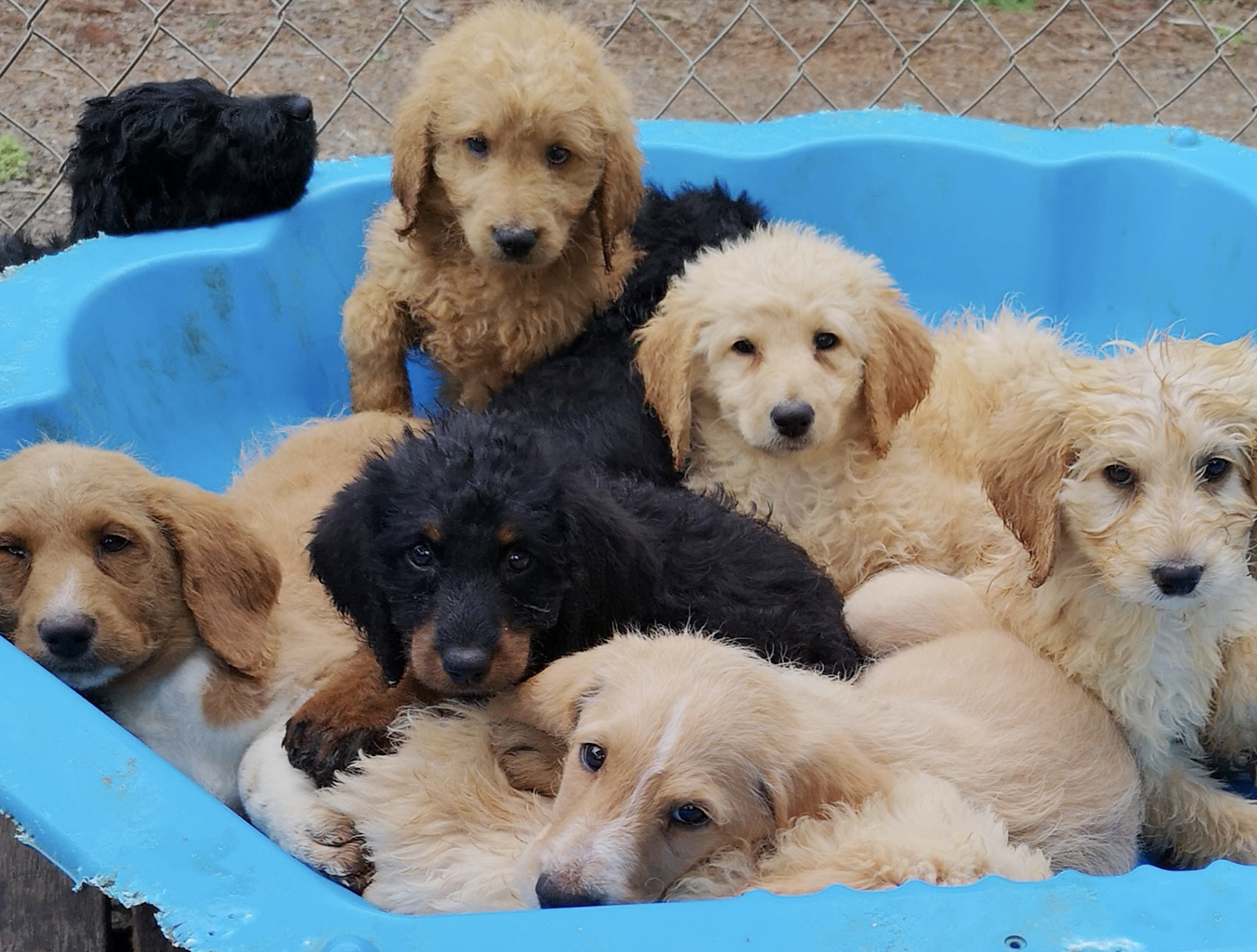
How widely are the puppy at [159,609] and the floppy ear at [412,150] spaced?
4.08ft

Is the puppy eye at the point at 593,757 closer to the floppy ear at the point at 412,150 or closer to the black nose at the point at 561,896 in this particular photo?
the black nose at the point at 561,896

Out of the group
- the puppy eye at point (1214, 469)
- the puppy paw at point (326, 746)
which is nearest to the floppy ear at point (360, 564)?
the puppy paw at point (326, 746)

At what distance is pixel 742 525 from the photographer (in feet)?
10.4

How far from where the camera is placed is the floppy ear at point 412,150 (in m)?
3.83

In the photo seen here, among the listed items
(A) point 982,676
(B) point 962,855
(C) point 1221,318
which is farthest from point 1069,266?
(B) point 962,855

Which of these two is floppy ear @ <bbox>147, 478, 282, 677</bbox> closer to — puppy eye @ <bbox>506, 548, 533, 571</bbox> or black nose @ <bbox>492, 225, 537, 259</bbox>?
puppy eye @ <bbox>506, 548, 533, 571</bbox>

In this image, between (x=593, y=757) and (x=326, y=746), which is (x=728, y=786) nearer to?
(x=593, y=757)

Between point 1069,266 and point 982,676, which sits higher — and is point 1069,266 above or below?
above

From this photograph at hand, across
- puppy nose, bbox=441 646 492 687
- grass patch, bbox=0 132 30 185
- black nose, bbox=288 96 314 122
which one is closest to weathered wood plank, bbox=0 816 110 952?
puppy nose, bbox=441 646 492 687

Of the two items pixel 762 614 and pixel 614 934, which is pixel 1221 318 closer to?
pixel 762 614

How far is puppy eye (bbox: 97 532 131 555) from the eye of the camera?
2633 mm

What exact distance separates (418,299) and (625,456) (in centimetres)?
100

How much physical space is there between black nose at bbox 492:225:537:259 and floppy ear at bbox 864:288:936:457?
38.7 inches

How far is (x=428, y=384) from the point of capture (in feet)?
15.6
